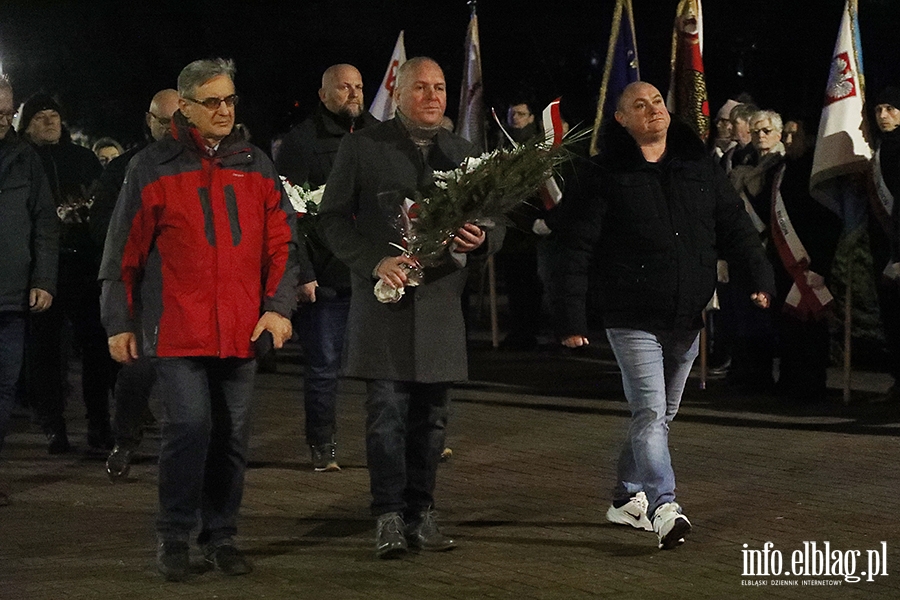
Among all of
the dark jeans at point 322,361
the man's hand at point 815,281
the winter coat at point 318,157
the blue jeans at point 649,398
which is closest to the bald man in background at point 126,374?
the winter coat at point 318,157

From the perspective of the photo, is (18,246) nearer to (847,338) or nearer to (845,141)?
(845,141)

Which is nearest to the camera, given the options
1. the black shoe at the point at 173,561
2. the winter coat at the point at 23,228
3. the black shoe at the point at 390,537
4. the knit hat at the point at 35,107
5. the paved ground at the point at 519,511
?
the paved ground at the point at 519,511

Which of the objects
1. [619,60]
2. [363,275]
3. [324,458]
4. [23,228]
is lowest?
[324,458]

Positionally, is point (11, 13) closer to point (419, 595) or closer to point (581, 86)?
point (581, 86)

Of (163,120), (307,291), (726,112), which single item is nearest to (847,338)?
(726,112)

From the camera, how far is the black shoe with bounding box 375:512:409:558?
25.2 feet

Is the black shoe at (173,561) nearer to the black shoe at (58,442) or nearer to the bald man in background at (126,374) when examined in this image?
the bald man in background at (126,374)

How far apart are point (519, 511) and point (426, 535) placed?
106cm

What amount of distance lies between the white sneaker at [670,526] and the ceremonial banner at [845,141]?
218 inches

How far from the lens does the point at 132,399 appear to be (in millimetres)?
10070

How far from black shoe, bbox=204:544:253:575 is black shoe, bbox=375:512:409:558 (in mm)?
590

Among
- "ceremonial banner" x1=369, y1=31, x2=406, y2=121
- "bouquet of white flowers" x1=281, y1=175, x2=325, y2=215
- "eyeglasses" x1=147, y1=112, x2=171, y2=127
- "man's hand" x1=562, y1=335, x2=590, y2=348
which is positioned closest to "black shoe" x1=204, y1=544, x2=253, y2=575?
"man's hand" x1=562, y1=335, x2=590, y2=348

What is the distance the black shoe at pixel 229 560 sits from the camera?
742 centimetres

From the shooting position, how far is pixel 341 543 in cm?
806
